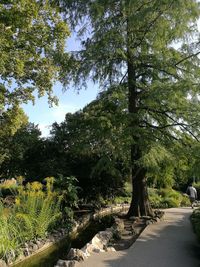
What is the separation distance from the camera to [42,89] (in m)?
15.1

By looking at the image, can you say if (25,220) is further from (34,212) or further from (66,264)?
(66,264)

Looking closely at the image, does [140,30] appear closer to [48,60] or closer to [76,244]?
[48,60]

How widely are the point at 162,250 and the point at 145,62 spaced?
7.48 metres

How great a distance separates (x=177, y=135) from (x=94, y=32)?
16.3ft

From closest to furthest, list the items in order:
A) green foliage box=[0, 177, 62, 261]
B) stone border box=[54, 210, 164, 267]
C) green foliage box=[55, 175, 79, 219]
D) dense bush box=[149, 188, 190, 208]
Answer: stone border box=[54, 210, 164, 267] < green foliage box=[0, 177, 62, 261] < green foliage box=[55, 175, 79, 219] < dense bush box=[149, 188, 190, 208]

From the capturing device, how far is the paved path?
7.32 metres

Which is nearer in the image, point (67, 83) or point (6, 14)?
point (6, 14)

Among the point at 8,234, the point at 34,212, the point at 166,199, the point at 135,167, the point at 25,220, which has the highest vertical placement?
the point at 135,167

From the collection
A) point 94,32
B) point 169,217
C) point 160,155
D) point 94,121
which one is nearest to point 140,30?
point 94,32

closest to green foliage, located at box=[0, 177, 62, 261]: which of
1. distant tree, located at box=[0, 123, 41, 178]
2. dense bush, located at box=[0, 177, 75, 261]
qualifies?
dense bush, located at box=[0, 177, 75, 261]

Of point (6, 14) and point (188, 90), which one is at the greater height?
point (6, 14)

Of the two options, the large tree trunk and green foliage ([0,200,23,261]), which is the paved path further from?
the large tree trunk

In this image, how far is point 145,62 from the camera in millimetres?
13758

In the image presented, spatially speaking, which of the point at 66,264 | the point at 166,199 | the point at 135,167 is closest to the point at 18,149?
the point at 135,167
